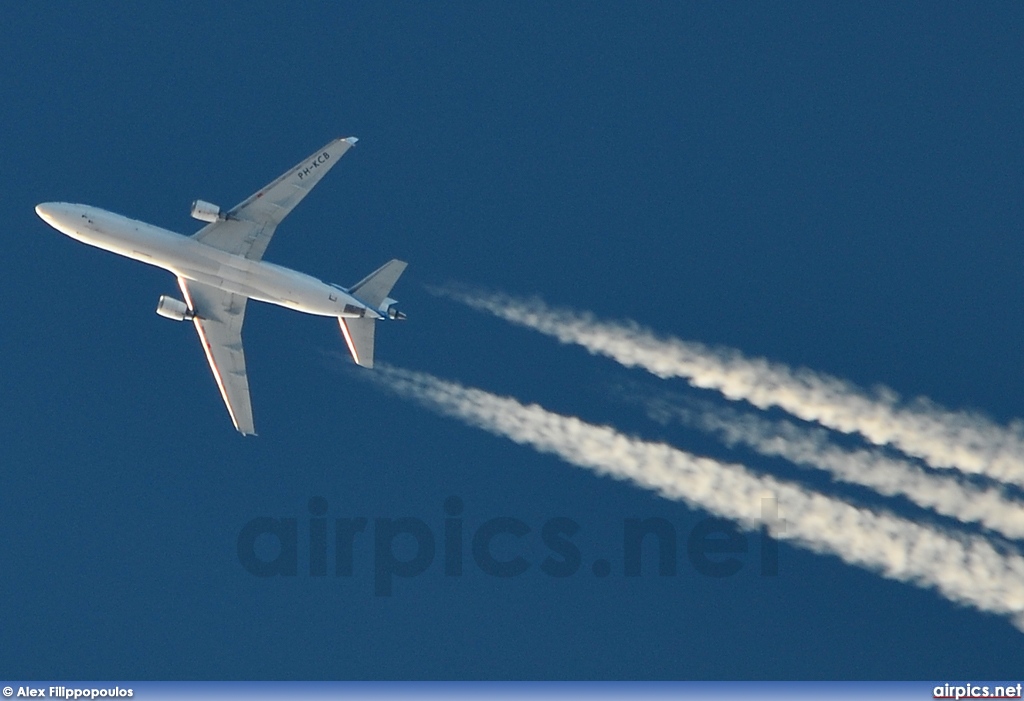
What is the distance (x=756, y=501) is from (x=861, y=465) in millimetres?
4301

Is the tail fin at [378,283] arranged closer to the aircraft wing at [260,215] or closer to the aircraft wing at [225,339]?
the aircraft wing at [260,215]

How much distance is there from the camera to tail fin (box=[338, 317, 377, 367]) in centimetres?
5369

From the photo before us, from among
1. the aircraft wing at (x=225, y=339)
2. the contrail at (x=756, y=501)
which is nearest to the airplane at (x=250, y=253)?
the aircraft wing at (x=225, y=339)

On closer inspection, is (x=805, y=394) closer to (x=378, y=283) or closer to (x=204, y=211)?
(x=378, y=283)

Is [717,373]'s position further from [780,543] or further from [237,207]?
[237,207]

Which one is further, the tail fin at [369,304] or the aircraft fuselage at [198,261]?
the tail fin at [369,304]

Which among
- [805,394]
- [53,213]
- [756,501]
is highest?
[53,213]

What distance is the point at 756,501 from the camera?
5453cm

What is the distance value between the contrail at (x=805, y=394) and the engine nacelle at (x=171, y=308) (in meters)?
11.9

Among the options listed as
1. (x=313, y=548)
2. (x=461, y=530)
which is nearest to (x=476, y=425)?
(x=461, y=530)

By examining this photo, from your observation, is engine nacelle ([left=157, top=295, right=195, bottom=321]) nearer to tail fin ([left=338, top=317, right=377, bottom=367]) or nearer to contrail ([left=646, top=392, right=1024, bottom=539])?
tail fin ([left=338, top=317, right=377, bottom=367])

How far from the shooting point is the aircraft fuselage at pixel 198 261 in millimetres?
52812

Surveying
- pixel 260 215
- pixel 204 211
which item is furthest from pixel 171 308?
pixel 260 215

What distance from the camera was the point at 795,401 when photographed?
54688 mm
